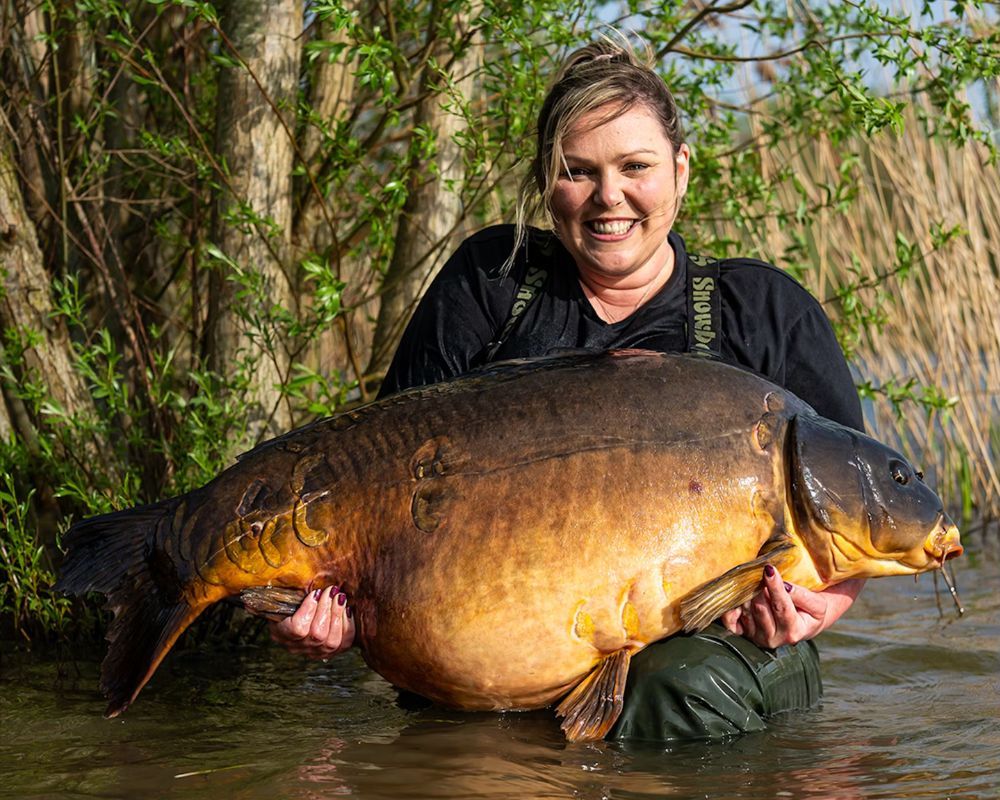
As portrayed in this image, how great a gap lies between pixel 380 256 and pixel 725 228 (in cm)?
185

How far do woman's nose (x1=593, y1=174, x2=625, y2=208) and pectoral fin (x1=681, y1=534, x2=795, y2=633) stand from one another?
1.00 metres

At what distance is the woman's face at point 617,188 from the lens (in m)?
3.34

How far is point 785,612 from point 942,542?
0.38m

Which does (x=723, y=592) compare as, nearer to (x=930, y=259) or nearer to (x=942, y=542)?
(x=942, y=542)

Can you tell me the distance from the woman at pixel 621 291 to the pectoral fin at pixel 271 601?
792 mm

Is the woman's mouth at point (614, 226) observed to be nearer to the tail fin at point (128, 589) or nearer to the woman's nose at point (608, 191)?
the woman's nose at point (608, 191)

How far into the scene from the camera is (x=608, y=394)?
2912 millimetres

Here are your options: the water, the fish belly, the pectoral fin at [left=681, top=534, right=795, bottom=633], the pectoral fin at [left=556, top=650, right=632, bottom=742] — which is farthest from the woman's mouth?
the water

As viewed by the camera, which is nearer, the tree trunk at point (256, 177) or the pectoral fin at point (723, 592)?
the pectoral fin at point (723, 592)

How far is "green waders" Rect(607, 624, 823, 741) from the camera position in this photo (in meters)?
3.00

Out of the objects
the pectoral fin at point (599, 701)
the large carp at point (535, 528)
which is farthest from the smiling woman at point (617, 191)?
the pectoral fin at point (599, 701)

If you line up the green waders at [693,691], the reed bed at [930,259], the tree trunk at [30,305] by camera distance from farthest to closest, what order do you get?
the reed bed at [930,259] → the tree trunk at [30,305] → the green waders at [693,691]

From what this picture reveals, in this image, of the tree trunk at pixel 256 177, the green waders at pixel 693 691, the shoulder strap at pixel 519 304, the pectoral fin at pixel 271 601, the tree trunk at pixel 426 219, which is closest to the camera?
the pectoral fin at pixel 271 601

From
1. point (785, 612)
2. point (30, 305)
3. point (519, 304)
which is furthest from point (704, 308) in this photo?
point (30, 305)
